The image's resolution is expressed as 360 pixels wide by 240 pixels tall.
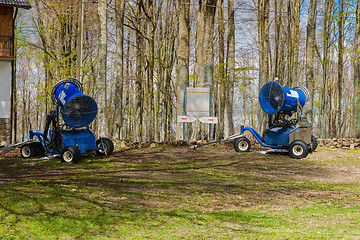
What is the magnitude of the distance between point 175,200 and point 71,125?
6.15 metres

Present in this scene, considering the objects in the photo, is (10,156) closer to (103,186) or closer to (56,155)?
(56,155)

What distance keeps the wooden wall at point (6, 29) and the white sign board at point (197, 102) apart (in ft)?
39.8

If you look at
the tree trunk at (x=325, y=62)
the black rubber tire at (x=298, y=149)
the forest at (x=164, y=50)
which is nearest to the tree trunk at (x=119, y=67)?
the forest at (x=164, y=50)

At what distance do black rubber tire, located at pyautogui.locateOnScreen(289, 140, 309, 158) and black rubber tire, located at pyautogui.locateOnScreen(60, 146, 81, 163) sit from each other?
24.0ft

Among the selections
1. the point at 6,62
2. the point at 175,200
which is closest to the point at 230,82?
the point at 6,62

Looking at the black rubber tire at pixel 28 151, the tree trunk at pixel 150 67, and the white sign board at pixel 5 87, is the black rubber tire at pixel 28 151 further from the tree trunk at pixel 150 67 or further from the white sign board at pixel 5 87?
the tree trunk at pixel 150 67

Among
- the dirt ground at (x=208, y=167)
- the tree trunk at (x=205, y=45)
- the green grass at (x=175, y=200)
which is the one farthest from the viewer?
the tree trunk at (x=205, y=45)

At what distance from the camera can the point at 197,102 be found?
15906 millimetres

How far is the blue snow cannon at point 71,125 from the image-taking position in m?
12.2

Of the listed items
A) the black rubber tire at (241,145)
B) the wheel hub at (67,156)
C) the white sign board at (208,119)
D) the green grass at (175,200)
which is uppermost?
the white sign board at (208,119)

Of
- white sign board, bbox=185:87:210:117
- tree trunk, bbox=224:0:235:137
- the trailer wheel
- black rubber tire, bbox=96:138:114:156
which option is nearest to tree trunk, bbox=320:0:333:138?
tree trunk, bbox=224:0:235:137

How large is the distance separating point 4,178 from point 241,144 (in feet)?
28.0

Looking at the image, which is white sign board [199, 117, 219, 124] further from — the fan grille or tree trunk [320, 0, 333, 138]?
tree trunk [320, 0, 333, 138]

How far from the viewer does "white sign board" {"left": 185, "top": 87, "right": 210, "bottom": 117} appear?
1586cm
